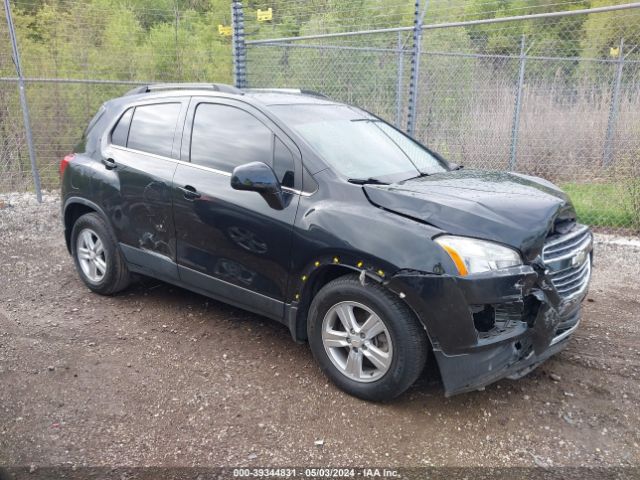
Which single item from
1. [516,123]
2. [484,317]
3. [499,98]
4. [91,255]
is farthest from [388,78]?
[484,317]

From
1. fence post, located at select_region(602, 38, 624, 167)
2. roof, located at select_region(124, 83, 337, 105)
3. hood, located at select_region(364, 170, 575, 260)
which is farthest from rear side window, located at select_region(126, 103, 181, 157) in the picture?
fence post, located at select_region(602, 38, 624, 167)

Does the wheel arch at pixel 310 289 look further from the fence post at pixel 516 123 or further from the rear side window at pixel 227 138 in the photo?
the fence post at pixel 516 123

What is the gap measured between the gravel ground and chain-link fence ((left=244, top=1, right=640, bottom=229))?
3844 mm

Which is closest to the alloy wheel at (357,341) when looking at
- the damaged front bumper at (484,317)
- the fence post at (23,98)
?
the damaged front bumper at (484,317)

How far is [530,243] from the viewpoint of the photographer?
2871 millimetres

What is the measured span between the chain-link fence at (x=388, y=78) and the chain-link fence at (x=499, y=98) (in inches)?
1.0

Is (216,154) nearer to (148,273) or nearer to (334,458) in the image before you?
(148,273)

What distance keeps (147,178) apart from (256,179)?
4.18ft

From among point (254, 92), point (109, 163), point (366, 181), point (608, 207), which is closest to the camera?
point (366, 181)

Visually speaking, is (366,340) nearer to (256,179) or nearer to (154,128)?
(256,179)

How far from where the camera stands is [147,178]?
405 cm

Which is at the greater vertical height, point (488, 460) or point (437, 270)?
point (437, 270)

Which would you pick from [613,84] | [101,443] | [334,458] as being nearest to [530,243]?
[334,458]

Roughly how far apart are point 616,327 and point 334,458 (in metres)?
2.75
